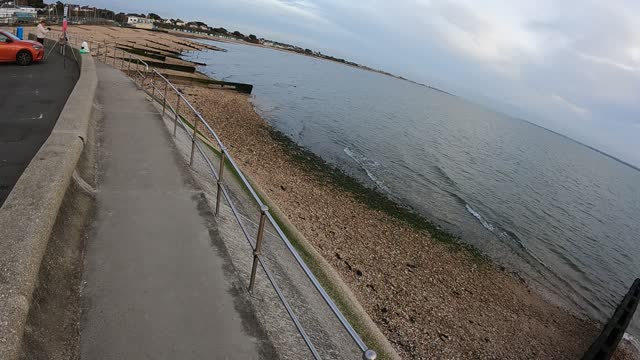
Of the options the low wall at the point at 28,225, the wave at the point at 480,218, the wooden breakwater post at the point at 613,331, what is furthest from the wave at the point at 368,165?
the low wall at the point at 28,225

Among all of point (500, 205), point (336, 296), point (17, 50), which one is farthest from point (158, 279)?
point (500, 205)

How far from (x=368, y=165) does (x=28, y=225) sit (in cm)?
2432

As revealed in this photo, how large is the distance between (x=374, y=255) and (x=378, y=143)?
24.4 meters

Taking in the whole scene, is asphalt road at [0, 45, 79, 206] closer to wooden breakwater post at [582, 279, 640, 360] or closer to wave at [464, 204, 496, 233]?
wooden breakwater post at [582, 279, 640, 360]

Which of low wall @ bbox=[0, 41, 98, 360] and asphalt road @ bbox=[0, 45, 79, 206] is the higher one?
low wall @ bbox=[0, 41, 98, 360]

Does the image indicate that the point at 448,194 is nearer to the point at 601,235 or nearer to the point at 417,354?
the point at 601,235

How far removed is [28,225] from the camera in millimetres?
3809

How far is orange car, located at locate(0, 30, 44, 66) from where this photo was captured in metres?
16.8

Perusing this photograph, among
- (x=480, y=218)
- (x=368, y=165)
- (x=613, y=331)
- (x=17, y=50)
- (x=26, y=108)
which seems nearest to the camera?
(x=26, y=108)

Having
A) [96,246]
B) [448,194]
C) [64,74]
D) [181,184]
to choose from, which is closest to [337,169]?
[448,194]

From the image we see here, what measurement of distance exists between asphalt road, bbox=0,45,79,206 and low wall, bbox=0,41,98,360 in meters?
1.07

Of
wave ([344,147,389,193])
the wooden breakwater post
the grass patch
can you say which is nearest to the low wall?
the grass patch

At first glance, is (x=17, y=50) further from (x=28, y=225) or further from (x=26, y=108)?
(x=28, y=225)

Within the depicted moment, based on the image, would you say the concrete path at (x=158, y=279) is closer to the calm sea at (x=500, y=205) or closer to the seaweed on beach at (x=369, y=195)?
the seaweed on beach at (x=369, y=195)
